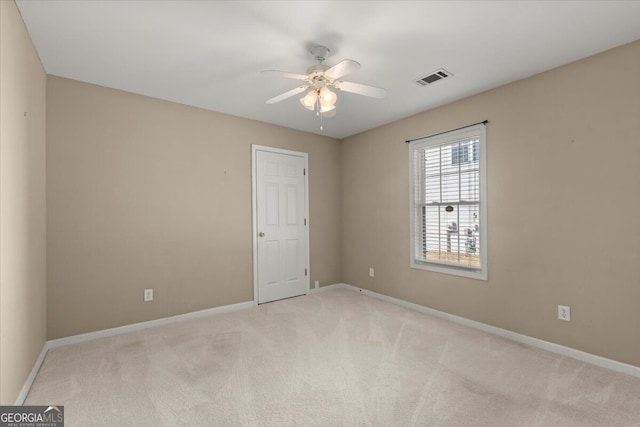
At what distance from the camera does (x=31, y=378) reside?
231 cm

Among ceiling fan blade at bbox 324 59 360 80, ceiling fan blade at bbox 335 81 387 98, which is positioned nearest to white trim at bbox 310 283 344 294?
ceiling fan blade at bbox 335 81 387 98

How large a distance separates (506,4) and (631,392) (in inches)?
109

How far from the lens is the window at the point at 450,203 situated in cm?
344

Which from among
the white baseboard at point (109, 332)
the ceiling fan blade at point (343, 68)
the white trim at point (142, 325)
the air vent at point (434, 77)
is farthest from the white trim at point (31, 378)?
the air vent at point (434, 77)

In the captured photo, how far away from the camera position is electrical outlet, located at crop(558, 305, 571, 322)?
274 centimetres

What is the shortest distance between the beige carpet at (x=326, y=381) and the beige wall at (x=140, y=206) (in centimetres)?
46

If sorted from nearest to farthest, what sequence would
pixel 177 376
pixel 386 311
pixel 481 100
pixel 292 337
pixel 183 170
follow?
pixel 177 376, pixel 292 337, pixel 481 100, pixel 183 170, pixel 386 311

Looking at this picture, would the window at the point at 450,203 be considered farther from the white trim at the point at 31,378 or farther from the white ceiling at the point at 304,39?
the white trim at the point at 31,378

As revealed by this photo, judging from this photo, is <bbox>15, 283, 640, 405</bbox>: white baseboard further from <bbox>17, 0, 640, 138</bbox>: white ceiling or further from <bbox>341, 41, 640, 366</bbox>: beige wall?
<bbox>17, 0, 640, 138</bbox>: white ceiling

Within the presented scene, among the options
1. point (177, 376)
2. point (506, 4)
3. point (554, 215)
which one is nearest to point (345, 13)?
point (506, 4)

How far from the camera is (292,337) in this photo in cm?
317

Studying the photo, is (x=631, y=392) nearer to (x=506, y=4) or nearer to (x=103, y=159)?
(x=506, y=4)

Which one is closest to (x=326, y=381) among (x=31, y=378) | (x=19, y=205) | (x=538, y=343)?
(x=538, y=343)

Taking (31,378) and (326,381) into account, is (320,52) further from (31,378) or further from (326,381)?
(31,378)
